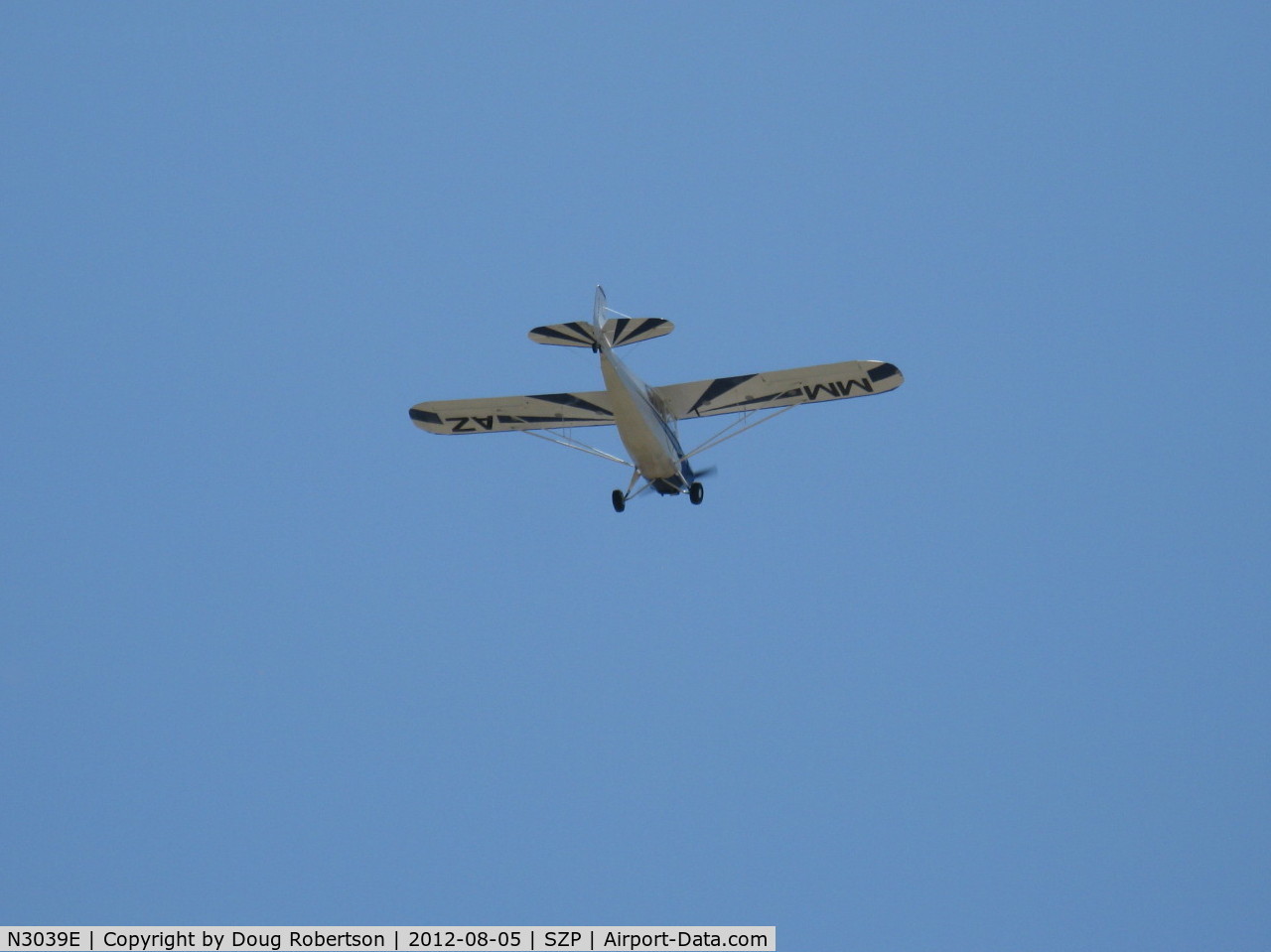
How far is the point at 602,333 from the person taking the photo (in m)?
26.1

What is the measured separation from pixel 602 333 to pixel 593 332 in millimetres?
142

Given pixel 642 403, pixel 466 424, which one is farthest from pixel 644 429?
pixel 466 424

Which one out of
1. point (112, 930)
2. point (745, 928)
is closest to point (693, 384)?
point (745, 928)

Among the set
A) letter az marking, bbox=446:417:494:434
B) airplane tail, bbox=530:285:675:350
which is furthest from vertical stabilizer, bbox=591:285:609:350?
letter az marking, bbox=446:417:494:434

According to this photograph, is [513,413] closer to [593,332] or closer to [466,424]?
[466,424]

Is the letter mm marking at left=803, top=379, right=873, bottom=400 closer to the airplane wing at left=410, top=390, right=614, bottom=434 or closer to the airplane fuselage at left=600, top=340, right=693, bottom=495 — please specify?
the airplane fuselage at left=600, top=340, right=693, bottom=495

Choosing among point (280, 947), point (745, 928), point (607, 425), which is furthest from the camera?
point (607, 425)

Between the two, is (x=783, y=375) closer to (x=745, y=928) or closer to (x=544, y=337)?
(x=544, y=337)

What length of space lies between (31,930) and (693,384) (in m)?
14.2

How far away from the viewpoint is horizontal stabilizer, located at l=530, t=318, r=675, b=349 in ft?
85.5

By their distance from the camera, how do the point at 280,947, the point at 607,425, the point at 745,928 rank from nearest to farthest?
the point at 280,947, the point at 745,928, the point at 607,425

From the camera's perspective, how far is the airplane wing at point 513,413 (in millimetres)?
29531

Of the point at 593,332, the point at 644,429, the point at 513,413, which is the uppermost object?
the point at 513,413

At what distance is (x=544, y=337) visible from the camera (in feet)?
85.9
